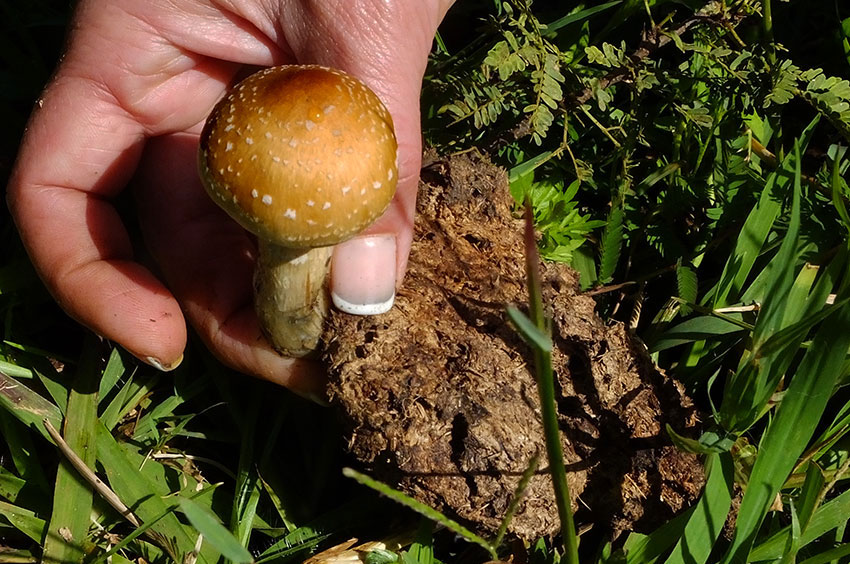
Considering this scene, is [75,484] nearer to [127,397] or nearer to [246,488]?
[127,397]

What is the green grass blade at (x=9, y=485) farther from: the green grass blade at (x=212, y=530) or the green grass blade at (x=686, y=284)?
the green grass blade at (x=686, y=284)

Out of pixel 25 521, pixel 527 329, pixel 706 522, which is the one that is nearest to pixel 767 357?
pixel 706 522

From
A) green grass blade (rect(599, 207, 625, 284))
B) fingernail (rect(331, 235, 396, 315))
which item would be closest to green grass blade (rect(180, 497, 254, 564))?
fingernail (rect(331, 235, 396, 315))

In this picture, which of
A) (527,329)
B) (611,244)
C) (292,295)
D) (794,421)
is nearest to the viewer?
(527,329)

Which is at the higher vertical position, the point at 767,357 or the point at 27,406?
the point at 767,357

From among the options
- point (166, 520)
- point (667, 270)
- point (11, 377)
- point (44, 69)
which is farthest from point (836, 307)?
point (44, 69)

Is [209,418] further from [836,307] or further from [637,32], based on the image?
[637,32]

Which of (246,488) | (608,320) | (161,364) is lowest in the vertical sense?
(246,488)

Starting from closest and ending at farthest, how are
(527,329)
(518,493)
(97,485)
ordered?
(527,329), (518,493), (97,485)
